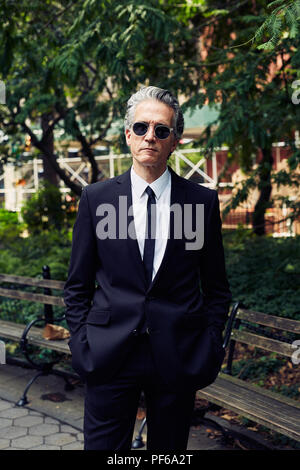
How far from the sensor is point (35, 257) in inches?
415

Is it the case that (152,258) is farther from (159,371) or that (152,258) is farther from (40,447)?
(40,447)

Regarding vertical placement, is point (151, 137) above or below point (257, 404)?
above

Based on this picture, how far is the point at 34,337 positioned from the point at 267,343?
2.55 metres

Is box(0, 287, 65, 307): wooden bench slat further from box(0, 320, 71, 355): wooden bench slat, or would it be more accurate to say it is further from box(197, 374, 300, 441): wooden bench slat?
box(197, 374, 300, 441): wooden bench slat

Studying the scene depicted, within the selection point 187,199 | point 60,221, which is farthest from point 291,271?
point 60,221

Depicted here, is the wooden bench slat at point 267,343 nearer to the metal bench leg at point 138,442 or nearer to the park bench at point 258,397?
the park bench at point 258,397

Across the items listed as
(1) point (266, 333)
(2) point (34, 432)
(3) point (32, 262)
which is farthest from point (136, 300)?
(3) point (32, 262)

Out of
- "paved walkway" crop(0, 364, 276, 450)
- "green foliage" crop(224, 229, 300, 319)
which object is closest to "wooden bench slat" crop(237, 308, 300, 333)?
"paved walkway" crop(0, 364, 276, 450)

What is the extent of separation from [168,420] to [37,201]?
10.9m

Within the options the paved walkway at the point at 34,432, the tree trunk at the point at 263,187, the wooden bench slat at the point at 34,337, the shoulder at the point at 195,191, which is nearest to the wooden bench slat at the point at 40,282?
the wooden bench slat at the point at 34,337

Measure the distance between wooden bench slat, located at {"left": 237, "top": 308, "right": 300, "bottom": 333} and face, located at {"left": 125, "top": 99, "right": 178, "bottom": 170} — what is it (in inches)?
83.5

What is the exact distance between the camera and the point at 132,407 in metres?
2.50

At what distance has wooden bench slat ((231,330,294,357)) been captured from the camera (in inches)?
162

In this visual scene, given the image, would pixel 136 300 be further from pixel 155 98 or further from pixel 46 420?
pixel 46 420
